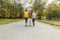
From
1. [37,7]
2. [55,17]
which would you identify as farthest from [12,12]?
[55,17]

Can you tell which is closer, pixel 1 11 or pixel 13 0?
pixel 1 11

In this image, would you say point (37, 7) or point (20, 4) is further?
point (20, 4)

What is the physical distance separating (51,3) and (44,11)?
18.1 ft

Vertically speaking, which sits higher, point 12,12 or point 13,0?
point 13,0

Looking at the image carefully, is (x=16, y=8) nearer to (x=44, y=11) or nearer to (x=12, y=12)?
(x=12, y=12)

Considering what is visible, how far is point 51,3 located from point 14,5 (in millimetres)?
22143

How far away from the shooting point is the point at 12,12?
88.9 metres

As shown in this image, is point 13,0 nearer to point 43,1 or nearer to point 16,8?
point 16,8

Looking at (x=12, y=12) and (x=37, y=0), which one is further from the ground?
(x=37, y=0)

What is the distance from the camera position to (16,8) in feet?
305

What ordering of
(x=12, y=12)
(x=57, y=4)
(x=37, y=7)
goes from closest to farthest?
(x=57, y=4)
(x=37, y=7)
(x=12, y=12)

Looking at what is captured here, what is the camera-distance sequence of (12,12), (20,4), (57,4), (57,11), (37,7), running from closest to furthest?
(57,11) → (57,4) → (37,7) → (12,12) → (20,4)

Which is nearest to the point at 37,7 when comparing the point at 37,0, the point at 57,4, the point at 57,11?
the point at 37,0

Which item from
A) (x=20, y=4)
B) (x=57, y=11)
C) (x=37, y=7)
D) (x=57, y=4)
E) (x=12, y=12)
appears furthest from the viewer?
(x=20, y=4)
